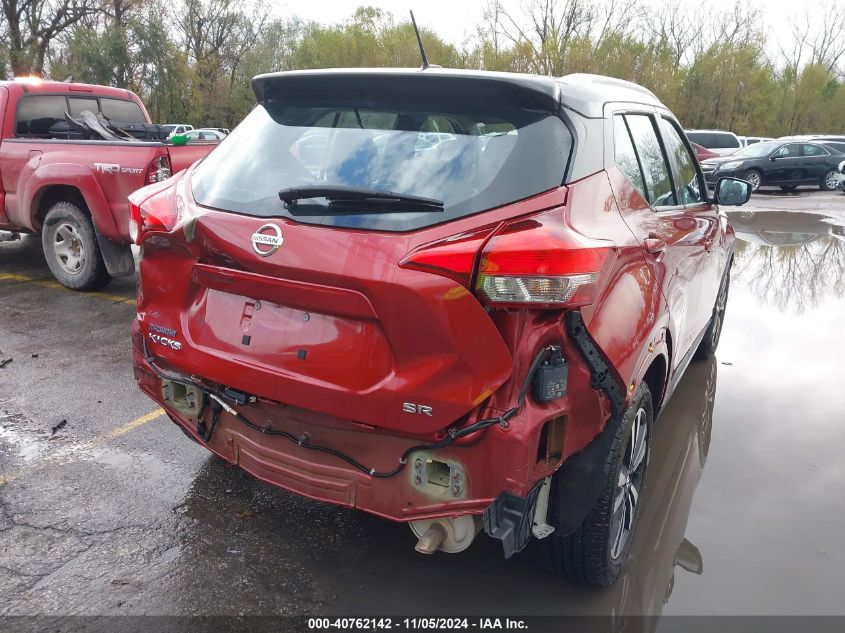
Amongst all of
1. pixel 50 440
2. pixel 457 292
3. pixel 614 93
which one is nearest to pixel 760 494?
pixel 614 93

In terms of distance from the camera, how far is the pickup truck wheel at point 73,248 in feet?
21.0

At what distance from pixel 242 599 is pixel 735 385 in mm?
3905

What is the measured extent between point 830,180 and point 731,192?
1890 cm

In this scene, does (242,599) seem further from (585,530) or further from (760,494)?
(760,494)

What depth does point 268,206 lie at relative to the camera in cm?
242

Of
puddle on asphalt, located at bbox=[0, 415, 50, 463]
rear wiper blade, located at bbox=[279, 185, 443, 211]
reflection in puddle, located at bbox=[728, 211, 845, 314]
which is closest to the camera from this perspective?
rear wiper blade, located at bbox=[279, 185, 443, 211]

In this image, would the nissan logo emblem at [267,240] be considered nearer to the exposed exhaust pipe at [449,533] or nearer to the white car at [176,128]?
the exposed exhaust pipe at [449,533]

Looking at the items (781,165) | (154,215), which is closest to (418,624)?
(154,215)

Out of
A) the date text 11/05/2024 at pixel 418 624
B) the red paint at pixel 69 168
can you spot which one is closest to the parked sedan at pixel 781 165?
the red paint at pixel 69 168

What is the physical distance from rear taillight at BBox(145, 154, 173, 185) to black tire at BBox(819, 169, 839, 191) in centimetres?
1999

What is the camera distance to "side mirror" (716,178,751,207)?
434cm

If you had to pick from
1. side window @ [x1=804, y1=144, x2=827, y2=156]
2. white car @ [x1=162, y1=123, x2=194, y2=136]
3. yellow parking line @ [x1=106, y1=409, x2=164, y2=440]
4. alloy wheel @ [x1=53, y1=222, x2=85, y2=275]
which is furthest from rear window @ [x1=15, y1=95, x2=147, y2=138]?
side window @ [x1=804, y1=144, x2=827, y2=156]

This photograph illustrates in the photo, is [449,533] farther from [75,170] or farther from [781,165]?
[781,165]

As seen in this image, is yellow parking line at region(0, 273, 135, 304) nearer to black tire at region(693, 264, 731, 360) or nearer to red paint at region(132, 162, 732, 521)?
red paint at region(132, 162, 732, 521)
